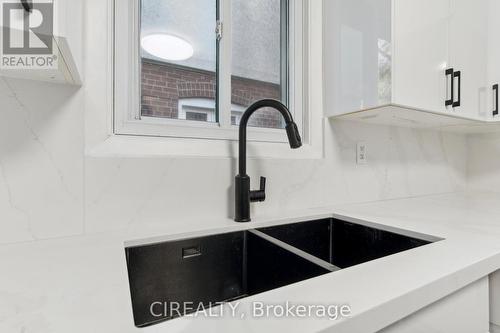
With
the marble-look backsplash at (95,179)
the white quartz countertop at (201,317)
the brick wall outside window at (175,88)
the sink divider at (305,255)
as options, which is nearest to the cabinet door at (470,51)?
the marble-look backsplash at (95,179)

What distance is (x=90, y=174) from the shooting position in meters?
0.82

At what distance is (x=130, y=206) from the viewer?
87 cm

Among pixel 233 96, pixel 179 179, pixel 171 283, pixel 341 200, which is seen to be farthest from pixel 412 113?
pixel 171 283

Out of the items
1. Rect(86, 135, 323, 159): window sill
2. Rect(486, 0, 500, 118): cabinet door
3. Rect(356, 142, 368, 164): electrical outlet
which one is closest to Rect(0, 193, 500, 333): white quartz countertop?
Rect(86, 135, 323, 159): window sill

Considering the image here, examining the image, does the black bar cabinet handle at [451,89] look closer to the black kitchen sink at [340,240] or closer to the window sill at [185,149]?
the window sill at [185,149]

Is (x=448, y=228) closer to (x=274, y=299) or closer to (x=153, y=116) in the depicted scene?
(x=274, y=299)

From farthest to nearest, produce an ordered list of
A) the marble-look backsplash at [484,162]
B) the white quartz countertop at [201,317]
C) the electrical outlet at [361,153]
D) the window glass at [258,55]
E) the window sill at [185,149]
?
the marble-look backsplash at [484,162] < the electrical outlet at [361,153] < the window glass at [258,55] < the window sill at [185,149] < the white quartz countertop at [201,317]

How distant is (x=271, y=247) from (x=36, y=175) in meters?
0.71

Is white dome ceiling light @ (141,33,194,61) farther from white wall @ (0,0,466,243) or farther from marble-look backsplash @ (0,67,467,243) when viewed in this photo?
marble-look backsplash @ (0,67,467,243)

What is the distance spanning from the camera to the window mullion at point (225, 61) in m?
1.14

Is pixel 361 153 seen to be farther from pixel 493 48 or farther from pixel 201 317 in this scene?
pixel 201 317

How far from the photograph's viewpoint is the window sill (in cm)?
86

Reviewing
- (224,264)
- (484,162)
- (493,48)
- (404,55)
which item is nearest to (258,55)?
(404,55)

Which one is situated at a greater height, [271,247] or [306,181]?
[306,181]
